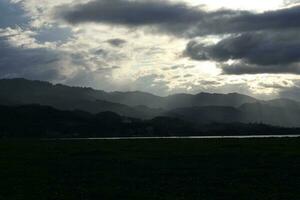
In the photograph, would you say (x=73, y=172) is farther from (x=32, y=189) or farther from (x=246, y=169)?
(x=246, y=169)

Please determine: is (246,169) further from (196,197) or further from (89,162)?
(89,162)

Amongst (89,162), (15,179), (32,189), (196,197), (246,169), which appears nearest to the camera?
(196,197)

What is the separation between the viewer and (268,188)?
43.5 meters

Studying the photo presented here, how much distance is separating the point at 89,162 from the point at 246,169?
80.7ft

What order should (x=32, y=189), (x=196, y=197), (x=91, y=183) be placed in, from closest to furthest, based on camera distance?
1. (x=196, y=197)
2. (x=32, y=189)
3. (x=91, y=183)

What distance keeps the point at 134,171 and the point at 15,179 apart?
1363 cm

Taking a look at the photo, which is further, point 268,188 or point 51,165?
point 51,165

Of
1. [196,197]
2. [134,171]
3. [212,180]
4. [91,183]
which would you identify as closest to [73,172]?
→ [134,171]

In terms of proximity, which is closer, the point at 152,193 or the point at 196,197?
the point at 196,197

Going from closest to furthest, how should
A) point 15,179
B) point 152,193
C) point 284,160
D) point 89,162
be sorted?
point 152,193 → point 15,179 → point 284,160 → point 89,162

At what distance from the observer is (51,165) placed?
6981 centimetres

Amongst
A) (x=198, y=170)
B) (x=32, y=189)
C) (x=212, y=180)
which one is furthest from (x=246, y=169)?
(x=32, y=189)

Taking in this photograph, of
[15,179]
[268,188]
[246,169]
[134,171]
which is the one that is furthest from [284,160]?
[15,179]

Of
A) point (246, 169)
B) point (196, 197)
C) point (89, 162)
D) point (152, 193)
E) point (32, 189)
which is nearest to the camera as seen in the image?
point (196, 197)
